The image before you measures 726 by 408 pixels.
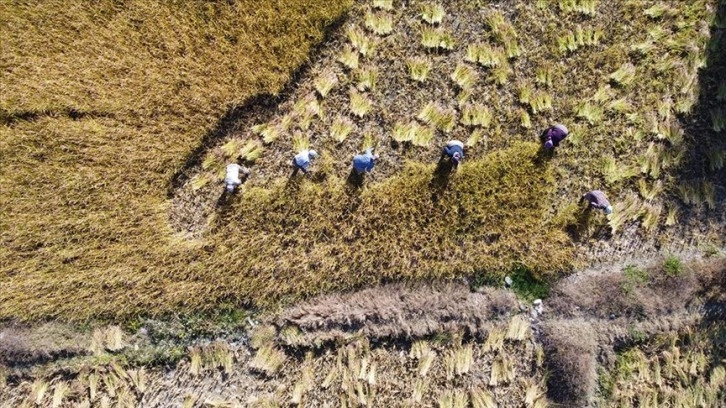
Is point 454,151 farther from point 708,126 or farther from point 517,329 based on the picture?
point 708,126

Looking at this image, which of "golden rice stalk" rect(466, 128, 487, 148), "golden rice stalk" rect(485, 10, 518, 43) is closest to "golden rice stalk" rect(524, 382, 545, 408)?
"golden rice stalk" rect(466, 128, 487, 148)

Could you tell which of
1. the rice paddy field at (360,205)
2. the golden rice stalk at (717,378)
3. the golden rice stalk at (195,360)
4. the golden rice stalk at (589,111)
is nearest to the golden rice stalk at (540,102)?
the rice paddy field at (360,205)

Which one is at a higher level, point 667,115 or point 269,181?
point 667,115

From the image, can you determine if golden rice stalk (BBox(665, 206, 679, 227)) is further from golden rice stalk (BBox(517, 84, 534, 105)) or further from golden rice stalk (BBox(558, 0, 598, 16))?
golden rice stalk (BBox(558, 0, 598, 16))

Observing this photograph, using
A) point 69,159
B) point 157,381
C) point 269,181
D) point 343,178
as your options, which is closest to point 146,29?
point 69,159

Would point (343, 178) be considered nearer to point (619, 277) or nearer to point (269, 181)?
point (269, 181)

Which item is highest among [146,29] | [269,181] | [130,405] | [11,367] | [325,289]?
[146,29]

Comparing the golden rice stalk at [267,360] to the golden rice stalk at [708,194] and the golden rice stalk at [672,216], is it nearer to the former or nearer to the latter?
the golden rice stalk at [672,216]
